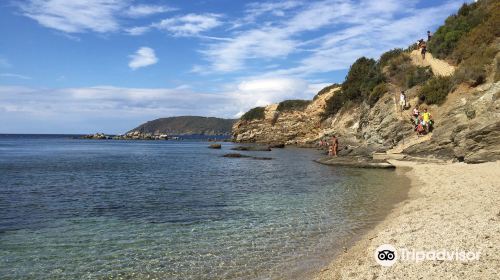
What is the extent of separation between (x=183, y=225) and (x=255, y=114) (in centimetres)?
9303

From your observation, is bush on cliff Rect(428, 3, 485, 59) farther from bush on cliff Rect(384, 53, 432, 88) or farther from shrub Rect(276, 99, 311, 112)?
shrub Rect(276, 99, 311, 112)

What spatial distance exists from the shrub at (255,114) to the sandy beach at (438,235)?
279 ft

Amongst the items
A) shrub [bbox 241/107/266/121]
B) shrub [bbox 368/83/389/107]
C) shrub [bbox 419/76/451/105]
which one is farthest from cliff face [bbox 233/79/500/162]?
shrub [bbox 241/107/266/121]


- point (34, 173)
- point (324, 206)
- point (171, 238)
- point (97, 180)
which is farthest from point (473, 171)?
point (34, 173)

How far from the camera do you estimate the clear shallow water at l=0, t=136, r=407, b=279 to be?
9875 mm

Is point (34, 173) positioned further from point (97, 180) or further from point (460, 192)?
Answer: point (460, 192)

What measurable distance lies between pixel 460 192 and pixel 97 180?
23148 mm

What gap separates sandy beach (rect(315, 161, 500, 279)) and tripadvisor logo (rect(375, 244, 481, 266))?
12 centimetres

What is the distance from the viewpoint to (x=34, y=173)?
3231 centimetres

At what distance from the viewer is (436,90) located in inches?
1529

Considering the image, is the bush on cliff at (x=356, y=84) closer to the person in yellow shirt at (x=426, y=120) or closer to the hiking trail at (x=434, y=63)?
the hiking trail at (x=434, y=63)

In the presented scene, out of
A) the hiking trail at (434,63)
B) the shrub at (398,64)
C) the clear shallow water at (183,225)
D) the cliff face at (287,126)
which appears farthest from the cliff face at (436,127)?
the cliff face at (287,126)

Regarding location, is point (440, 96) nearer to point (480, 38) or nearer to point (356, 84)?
point (480, 38)

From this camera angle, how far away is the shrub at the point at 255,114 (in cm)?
10405
